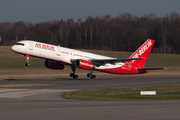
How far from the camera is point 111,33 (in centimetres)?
13500

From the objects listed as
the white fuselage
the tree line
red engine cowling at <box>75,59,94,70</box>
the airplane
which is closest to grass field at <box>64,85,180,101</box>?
the airplane

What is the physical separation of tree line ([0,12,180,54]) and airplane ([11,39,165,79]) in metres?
78.5

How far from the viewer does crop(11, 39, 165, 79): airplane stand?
132 ft

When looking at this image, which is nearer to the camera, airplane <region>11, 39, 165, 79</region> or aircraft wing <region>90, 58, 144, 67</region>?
airplane <region>11, 39, 165, 79</region>

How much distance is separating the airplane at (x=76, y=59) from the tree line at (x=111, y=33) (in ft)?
258

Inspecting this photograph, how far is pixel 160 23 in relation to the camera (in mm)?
133250

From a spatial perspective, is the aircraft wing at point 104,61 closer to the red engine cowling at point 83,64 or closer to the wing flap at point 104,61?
the wing flap at point 104,61

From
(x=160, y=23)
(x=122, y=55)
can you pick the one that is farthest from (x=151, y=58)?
(x=160, y=23)

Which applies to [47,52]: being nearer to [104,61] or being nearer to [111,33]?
[104,61]

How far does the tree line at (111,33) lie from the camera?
126375 mm

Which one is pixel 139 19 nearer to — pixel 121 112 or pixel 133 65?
pixel 133 65

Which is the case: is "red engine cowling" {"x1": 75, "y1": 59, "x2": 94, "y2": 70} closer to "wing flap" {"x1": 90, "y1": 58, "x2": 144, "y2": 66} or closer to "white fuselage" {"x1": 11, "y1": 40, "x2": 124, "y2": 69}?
"wing flap" {"x1": 90, "y1": 58, "x2": 144, "y2": 66}

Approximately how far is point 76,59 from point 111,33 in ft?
304

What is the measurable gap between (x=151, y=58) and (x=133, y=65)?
57.1 metres
